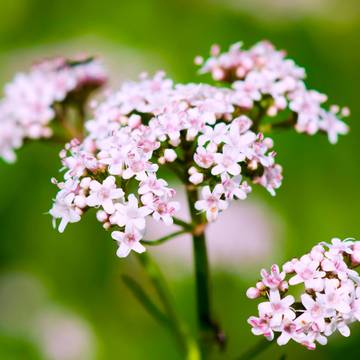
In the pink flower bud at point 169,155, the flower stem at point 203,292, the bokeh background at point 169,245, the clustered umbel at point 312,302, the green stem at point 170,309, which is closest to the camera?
the clustered umbel at point 312,302

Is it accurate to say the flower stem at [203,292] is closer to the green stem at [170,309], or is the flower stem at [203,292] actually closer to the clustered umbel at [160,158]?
the green stem at [170,309]

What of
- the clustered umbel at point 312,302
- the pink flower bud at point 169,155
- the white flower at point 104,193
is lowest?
the clustered umbel at point 312,302

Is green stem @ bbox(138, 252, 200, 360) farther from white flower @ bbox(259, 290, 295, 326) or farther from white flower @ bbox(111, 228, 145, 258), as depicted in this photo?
white flower @ bbox(259, 290, 295, 326)

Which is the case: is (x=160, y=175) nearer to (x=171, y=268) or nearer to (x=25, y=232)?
(x=171, y=268)

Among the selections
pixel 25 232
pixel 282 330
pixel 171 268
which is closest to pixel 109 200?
pixel 282 330

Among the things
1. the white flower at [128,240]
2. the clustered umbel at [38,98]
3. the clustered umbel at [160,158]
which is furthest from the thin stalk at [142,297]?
the clustered umbel at [38,98]
